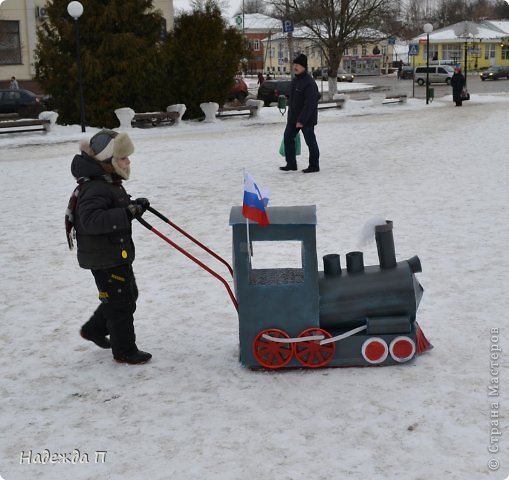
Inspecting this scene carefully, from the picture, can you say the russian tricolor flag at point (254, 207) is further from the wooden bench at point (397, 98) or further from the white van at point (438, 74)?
the white van at point (438, 74)

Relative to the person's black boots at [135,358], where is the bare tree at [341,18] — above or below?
above

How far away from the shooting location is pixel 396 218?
7812 mm

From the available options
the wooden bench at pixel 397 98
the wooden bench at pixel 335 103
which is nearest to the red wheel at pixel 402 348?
the wooden bench at pixel 335 103

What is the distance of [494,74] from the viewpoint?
174 feet

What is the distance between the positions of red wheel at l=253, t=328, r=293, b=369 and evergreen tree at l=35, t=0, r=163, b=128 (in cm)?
1782

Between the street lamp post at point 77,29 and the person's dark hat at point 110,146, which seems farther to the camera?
the street lamp post at point 77,29

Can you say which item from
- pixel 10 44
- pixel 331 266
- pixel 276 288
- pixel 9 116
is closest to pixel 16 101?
pixel 9 116

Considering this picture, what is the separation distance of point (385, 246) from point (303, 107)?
695 centimetres

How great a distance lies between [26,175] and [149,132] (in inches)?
322

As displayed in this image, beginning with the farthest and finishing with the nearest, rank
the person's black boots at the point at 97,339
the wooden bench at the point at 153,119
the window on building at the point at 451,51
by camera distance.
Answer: the window on building at the point at 451,51 < the wooden bench at the point at 153,119 < the person's black boots at the point at 97,339

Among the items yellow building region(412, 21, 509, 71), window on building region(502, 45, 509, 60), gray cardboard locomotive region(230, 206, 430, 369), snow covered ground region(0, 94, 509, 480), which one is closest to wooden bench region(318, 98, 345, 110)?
snow covered ground region(0, 94, 509, 480)

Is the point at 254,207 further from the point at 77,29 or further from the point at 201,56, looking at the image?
the point at 201,56

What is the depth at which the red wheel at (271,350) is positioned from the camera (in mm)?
4077

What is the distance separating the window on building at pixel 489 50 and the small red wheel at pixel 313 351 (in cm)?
7713
